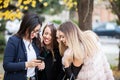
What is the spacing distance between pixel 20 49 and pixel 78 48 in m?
0.63

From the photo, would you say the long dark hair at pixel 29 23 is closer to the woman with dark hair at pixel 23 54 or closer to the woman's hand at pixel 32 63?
the woman with dark hair at pixel 23 54

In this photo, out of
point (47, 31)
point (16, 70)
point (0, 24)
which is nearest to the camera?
point (16, 70)

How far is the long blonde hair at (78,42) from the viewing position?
172 inches

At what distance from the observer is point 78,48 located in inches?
172

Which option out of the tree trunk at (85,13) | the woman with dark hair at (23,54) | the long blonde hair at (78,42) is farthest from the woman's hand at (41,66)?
the tree trunk at (85,13)

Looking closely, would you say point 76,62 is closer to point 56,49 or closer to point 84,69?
point 84,69

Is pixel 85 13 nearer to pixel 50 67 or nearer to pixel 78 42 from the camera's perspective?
pixel 50 67

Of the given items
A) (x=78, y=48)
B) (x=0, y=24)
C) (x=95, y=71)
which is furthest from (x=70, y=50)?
(x=0, y=24)

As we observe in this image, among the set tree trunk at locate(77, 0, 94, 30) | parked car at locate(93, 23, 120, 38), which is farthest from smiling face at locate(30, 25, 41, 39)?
parked car at locate(93, 23, 120, 38)

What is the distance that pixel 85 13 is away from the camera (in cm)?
1078

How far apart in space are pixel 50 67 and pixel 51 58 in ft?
0.35

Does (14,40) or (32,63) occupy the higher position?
(14,40)

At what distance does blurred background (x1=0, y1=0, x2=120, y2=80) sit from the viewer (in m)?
10.6

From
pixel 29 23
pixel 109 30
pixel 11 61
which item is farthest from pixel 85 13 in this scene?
pixel 109 30
